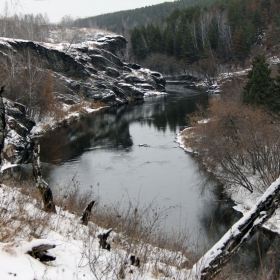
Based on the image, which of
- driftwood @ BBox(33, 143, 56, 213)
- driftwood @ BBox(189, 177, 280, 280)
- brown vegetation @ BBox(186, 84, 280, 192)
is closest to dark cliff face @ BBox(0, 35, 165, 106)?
brown vegetation @ BBox(186, 84, 280, 192)

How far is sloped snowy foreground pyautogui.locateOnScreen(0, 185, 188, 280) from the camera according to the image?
3.41 metres

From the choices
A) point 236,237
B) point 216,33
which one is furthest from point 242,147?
point 216,33

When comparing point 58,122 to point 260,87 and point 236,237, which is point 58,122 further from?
point 236,237

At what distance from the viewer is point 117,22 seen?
549 ft

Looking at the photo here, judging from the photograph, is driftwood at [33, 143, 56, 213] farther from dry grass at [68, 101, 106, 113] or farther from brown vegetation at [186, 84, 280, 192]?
dry grass at [68, 101, 106, 113]

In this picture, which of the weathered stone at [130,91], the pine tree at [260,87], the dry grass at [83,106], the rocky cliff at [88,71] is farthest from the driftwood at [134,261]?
the weathered stone at [130,91]

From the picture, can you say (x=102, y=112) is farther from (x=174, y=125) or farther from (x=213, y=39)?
(x=213, y=39)

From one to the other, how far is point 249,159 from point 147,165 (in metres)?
7.43

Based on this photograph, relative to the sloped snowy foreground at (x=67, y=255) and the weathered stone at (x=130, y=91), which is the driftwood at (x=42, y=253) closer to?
the sloped snowy foreground at (x=67, y=255)

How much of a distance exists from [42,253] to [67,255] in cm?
46

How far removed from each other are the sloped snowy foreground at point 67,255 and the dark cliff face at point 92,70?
156 ft

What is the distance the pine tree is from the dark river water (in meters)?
7.58

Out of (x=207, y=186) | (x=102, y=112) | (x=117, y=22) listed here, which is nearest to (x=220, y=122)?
(x=207, y=186)

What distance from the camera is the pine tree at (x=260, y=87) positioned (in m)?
28.3
